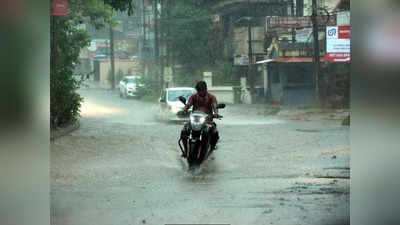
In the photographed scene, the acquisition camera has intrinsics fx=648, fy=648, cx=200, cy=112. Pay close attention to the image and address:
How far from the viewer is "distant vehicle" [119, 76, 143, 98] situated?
2494 centimetres

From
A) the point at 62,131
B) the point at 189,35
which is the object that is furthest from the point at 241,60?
the point at 62,131

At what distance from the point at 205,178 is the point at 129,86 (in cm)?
1646

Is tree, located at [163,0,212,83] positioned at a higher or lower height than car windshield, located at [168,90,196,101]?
higher

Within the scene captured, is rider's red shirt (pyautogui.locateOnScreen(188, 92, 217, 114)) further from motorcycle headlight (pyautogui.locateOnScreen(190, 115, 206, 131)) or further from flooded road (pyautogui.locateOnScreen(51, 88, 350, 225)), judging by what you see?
flooded road (pyautogui.locateOnScreen(51, 88, 350, 225))

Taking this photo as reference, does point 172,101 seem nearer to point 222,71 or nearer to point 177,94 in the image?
point 177,94

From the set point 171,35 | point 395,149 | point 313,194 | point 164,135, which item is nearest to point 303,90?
point 171,35

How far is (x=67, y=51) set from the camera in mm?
15617

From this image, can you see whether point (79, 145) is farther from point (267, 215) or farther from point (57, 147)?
point (267, 215)

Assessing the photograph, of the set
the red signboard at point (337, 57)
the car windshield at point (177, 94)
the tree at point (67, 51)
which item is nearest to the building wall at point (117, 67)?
the car windshield at point (177, 94)

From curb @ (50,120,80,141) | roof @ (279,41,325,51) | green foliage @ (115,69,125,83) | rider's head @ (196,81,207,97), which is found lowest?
curb @ (50,120,80,141)

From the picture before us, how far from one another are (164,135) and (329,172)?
646 centimetres

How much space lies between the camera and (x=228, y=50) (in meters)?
29.3

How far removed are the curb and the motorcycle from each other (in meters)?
4.90

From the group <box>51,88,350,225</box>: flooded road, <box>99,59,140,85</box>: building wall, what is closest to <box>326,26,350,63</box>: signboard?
<box>51,88,350,225</box>: flooded road
